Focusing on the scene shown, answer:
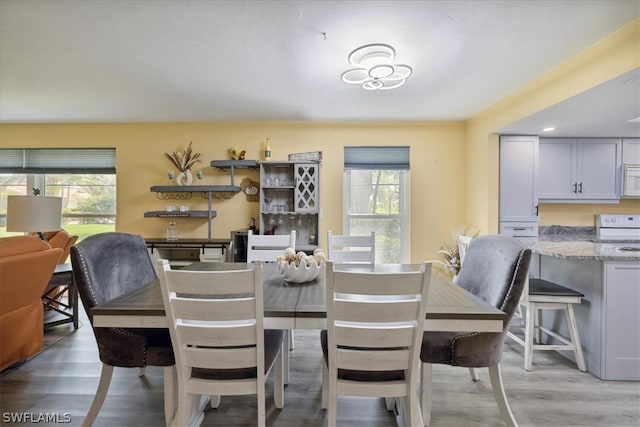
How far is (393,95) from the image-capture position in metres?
2.83

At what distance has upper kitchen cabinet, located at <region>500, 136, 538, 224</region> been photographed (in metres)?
3.25

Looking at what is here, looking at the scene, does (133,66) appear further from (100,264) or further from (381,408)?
(381,408)

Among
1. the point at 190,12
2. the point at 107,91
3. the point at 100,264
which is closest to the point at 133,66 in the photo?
the point at 107,91

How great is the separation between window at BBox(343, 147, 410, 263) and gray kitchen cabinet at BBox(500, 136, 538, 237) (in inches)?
43.7

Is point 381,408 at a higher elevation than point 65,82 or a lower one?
lower

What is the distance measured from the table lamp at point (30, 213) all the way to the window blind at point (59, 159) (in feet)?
4.19

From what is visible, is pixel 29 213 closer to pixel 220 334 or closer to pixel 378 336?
pixel 220 334

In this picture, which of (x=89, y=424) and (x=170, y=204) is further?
(x=170, y=204)

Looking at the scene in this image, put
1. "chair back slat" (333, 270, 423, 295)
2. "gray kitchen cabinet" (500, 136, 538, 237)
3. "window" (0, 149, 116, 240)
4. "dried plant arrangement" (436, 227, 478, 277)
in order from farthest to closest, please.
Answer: "window" (0, 149, 116, 240), "dried plant arrangement" (436, 227, 478, 277), "gray kitchen cabinet" (500, 136, 538, 237), "chair back slat" (333, 270, 423, 295)

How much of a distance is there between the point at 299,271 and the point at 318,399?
84 cm

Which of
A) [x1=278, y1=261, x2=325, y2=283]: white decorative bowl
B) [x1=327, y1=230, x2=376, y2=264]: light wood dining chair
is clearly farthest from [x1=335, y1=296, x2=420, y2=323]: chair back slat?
[x1=327, y1=230, x2=376, y2=264]: light wood dining chair

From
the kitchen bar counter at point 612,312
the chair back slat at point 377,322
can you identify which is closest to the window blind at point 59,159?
the chair back slat at point 377,322

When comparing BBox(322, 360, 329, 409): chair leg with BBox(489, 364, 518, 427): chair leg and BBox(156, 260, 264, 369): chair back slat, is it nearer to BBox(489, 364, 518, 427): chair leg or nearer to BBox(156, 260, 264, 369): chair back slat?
BBox(156, 260, 264, 369): chair back slat

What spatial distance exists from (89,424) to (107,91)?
2798 mm
